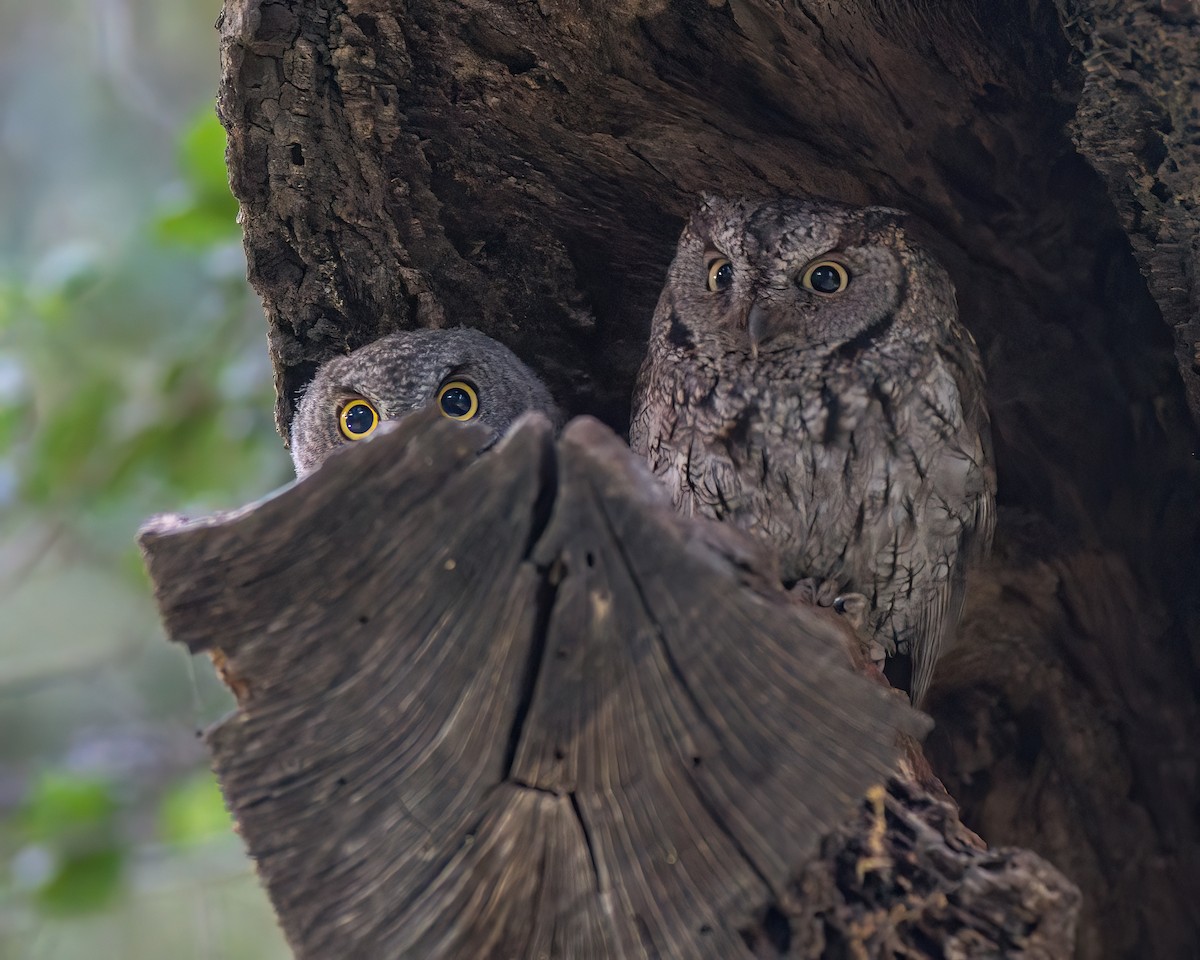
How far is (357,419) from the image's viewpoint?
94.0 inches

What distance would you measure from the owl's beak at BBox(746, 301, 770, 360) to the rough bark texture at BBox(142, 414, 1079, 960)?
2.98ft

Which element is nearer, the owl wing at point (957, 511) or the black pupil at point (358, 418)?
the owl wing at point (957, 511)

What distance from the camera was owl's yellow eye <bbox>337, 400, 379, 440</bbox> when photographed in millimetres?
2365

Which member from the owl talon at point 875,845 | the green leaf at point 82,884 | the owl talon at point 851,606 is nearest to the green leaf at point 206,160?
the green leaf at point 82,884

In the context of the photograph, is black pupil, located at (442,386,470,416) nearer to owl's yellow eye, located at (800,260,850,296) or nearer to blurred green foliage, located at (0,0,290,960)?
owl's yellow eye, located at (800,260,850,296)

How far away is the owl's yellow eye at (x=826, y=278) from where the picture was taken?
2271mm

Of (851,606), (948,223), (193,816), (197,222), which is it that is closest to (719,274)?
(948,223)

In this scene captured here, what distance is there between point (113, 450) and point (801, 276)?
1784mm

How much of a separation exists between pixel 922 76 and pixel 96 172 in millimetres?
3650

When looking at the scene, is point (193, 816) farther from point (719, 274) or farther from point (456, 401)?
point (719, 274)

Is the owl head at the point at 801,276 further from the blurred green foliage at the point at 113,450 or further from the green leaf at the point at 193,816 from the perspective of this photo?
the green leaf at the point at 193,816

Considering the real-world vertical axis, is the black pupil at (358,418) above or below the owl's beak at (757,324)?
above

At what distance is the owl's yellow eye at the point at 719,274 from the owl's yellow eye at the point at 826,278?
151 millimetres

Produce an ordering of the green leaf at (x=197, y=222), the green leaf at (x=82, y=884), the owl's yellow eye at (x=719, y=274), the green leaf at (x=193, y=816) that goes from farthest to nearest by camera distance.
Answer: the green leaf at (x=193, y=816)
the green leaf at (x=197, y=222)
the green leaf at (x=82, y=884)
the owl's yellow eye at (x=719, y=274)
